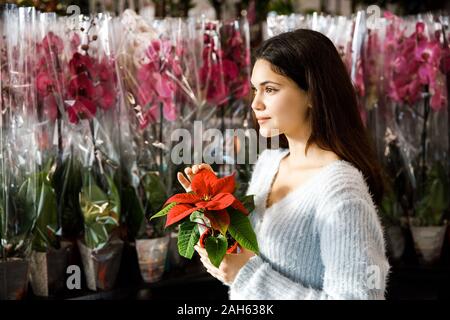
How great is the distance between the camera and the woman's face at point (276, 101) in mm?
1114

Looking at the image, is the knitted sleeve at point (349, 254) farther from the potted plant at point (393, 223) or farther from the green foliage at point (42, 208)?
the potted plant at point (393, 223)

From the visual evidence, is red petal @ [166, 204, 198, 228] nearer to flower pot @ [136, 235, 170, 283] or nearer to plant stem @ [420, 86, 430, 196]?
flower pot @ [136, 235, 170, 283]

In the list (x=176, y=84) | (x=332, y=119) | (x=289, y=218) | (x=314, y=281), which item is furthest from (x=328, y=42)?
(x=176, y=84)

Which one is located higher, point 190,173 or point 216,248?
point 190,173

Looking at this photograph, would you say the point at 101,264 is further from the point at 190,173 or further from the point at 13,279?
the point at 190,173

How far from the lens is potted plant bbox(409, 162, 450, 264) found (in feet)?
5.82

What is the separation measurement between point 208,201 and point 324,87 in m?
0.31

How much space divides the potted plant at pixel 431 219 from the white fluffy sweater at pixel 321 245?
78cm

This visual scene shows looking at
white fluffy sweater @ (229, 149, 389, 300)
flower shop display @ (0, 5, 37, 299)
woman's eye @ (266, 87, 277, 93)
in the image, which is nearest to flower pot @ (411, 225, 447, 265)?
white fluffy sweater @ (229, 149, 389, 300)

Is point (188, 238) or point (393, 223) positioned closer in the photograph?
point (188, 238)

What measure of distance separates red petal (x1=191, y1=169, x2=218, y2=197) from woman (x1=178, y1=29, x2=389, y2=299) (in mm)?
51

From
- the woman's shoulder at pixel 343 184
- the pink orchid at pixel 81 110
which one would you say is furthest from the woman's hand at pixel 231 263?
the pink orchid at pixel 81 110

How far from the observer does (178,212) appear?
1.03m

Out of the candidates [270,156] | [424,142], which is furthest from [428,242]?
[270,156]
